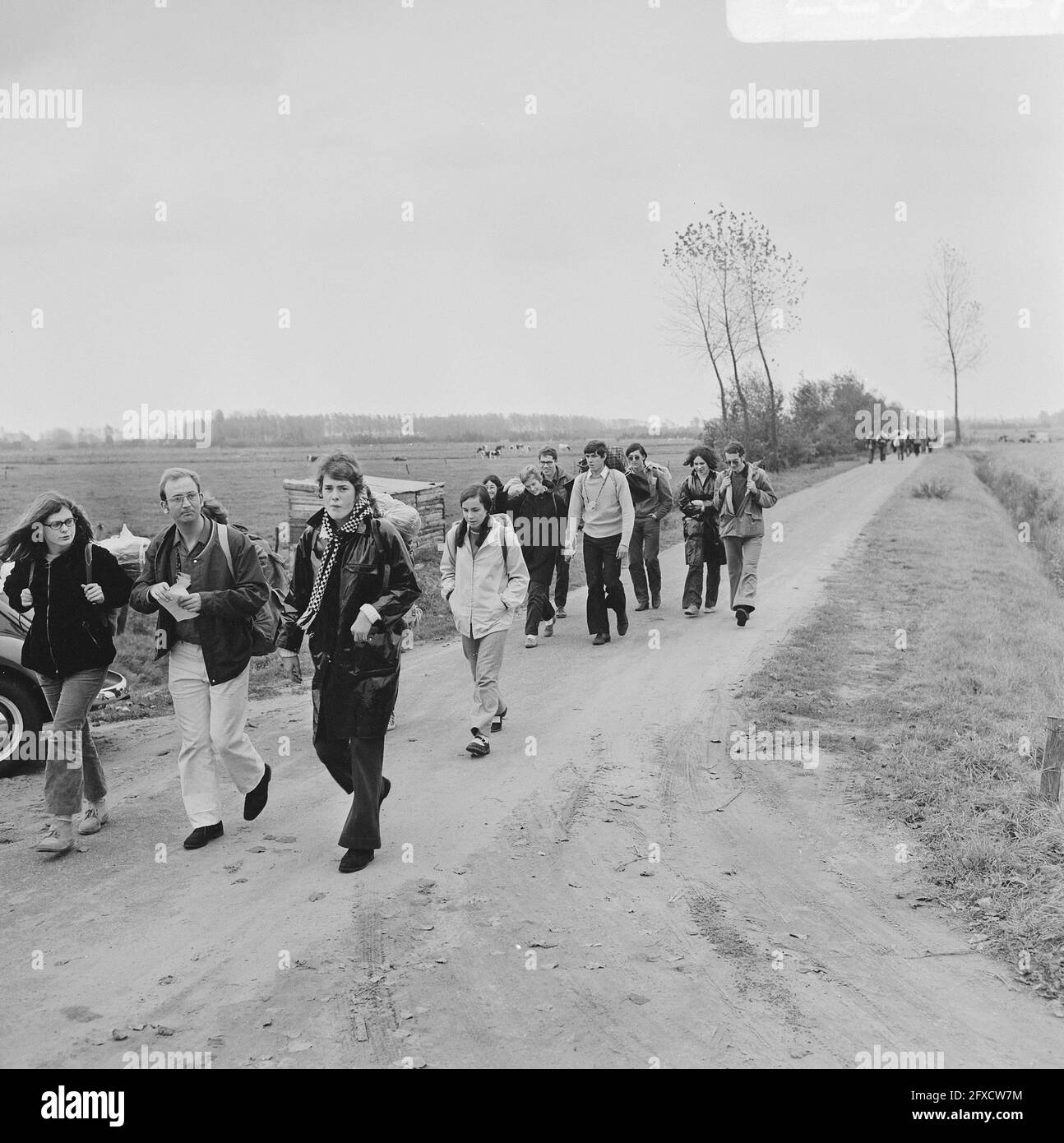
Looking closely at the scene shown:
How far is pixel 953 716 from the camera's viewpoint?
8141 millimetres

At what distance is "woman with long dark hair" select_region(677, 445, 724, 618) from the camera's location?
12224 mm

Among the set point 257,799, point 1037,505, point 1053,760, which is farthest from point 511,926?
point 1037,505

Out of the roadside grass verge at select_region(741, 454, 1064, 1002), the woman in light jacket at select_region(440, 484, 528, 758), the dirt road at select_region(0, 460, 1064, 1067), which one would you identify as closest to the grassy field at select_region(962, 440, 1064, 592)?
the roadside grass verge at select_region(741, 454, 1064, 1002)

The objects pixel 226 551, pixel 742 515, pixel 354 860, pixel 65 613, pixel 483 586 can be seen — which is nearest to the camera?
pixel 354 860

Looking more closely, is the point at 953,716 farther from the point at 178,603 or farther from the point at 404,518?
the point at 178,603

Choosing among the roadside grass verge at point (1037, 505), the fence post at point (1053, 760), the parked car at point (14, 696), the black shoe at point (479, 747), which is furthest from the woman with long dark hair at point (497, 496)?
the roadside grass verge at point (1037, 505)

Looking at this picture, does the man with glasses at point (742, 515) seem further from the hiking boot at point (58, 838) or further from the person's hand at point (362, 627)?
the hiking boot at point (58, 838)

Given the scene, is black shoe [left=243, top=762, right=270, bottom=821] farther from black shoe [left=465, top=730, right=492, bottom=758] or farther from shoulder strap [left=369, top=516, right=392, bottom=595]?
black shoe [left=465, top=730, right=492, bottom=758]

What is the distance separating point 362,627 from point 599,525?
19.5 ft

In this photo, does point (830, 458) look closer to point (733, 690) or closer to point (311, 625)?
point (733, 690)

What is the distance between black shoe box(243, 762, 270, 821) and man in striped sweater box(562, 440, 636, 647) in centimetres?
544

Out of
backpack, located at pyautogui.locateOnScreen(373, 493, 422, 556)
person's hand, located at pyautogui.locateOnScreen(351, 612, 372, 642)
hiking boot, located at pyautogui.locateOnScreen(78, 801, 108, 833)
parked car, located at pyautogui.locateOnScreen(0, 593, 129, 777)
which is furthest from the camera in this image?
parked car, located at pyautogui.locateOnScreen(0, 593, 129, 777)

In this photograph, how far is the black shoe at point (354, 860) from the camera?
215 inches
